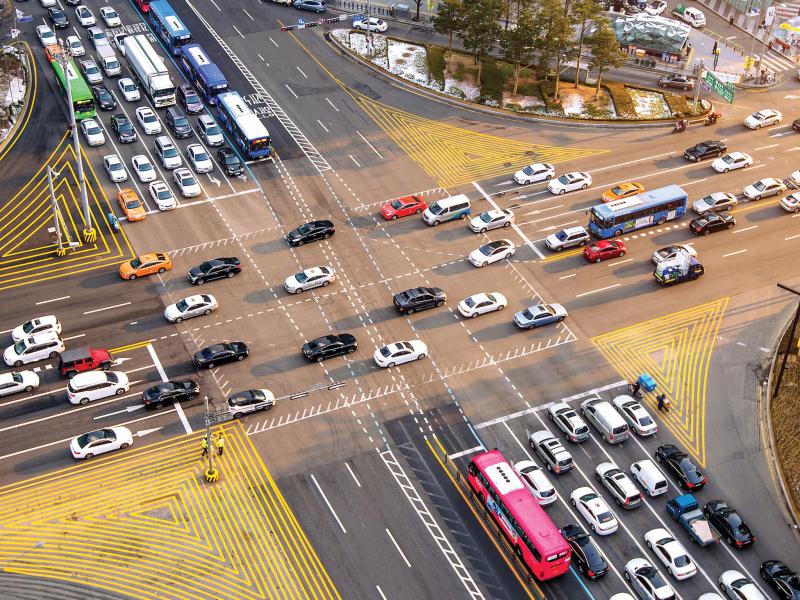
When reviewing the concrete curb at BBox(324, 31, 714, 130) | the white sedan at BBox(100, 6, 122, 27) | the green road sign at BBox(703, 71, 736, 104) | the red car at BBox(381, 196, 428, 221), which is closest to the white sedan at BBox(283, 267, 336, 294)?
the red car at BBox(381, 196, 428, 221)

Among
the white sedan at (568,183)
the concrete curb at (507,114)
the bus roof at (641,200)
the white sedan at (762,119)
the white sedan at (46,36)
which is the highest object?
the white sedan at (762,119)

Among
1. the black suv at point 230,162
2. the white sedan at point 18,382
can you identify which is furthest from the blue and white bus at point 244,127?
the white sedan at point 18,382

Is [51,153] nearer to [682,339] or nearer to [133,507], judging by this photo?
[133,507]

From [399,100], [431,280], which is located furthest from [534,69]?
[431,280]

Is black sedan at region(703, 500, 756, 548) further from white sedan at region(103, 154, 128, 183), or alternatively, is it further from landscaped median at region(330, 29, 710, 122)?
white sedan at region(103, 154, 128, 183)

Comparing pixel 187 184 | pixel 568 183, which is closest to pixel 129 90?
pixel 187 184

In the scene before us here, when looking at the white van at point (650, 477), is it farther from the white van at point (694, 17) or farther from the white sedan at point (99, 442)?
the white van at point (694, 17)
